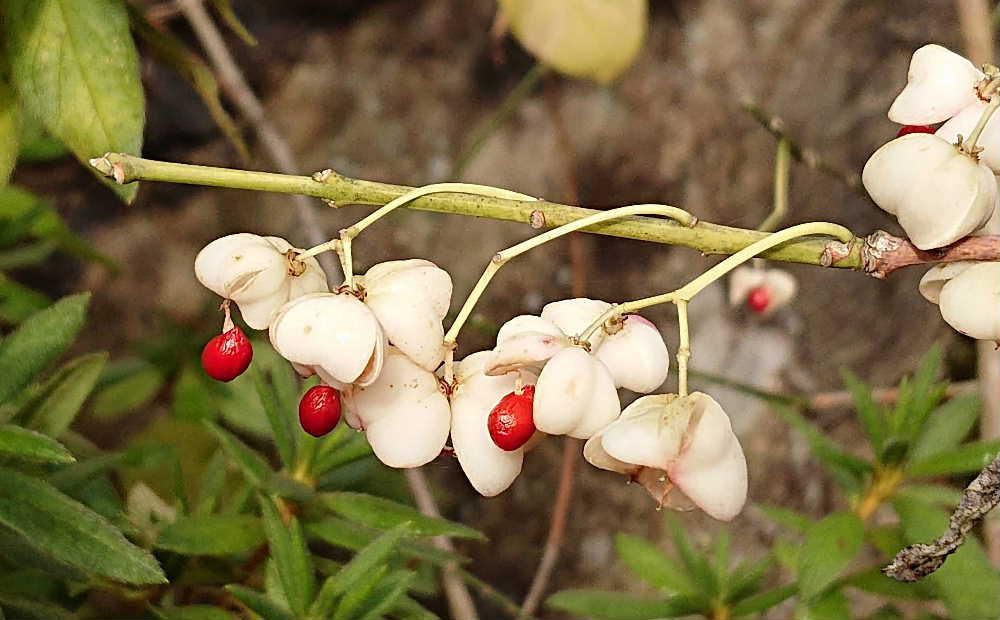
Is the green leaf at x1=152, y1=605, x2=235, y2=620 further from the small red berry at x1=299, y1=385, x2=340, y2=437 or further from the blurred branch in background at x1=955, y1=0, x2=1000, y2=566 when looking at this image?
the blurred branch in background at x1=955, y1=0, x2=1000, y2=566

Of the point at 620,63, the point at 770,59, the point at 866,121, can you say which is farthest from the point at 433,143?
the point at 620,63

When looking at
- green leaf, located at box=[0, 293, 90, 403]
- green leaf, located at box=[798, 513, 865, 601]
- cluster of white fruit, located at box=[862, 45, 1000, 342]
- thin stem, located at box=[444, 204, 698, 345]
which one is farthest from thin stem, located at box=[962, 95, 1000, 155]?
green leaf, located at box=[0, 293, 90, 403]

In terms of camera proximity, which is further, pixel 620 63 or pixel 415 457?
pixel 620 63

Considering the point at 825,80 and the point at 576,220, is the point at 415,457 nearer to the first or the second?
the point at 576,220

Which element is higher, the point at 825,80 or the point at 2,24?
the point at 825,80

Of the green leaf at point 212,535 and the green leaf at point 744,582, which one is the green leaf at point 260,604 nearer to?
the green leaf at point 212,535

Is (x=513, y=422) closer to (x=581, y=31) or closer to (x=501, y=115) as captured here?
(x=581, y=31)
